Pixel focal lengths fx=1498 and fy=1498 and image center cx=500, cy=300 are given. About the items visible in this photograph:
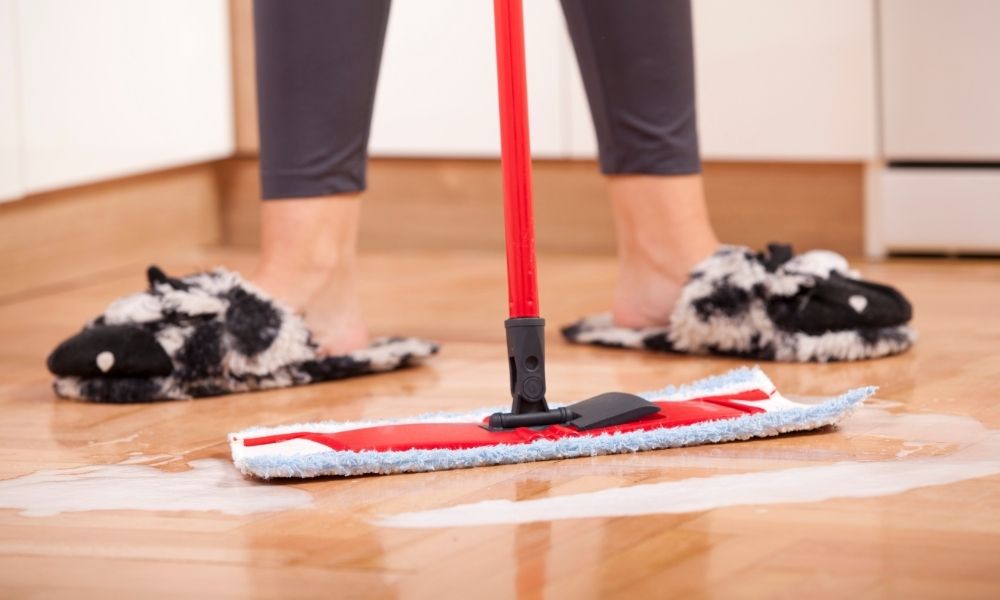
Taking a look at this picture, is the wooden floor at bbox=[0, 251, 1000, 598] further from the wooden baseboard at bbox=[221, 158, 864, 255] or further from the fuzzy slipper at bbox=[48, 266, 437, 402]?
the wooden baseboard at bbox=[221, 158, 864, 255]

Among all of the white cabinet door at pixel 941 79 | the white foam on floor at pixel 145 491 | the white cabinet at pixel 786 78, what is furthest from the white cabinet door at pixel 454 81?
Result: the white foam on floor at pixel 145 491

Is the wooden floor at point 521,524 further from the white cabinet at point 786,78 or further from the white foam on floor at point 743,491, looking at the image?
the white cabinet at point 786,78

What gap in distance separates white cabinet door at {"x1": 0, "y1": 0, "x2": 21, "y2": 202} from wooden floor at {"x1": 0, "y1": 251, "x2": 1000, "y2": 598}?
0.38 meters

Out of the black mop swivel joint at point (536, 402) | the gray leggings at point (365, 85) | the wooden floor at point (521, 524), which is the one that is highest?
the gray leggings at point (365, 85)

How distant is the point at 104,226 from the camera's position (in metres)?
2.00

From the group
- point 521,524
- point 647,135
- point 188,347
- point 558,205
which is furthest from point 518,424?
point 558,205

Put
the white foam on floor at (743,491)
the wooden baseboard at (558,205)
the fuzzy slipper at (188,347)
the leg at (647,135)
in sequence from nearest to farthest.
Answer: the white foam on floor at (743,491) → the fuzzy slipper at (188,347) → the leg at (647,135) → the wooden baseboard at (558,205)

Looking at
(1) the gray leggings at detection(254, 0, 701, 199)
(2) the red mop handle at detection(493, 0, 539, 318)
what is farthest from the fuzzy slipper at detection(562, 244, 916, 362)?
(2) the red mop handle at detection(493, 0, 539, 318)

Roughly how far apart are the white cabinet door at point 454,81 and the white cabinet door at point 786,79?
0.67 ft

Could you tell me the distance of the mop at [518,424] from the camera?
0.96 metres

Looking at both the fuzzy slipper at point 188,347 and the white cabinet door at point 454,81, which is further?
the white cabinet door at point 454,81

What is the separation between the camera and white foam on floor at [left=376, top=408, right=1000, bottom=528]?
86 cm

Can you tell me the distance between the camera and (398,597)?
0.73 metres

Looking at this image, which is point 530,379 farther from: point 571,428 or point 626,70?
point 626,70
